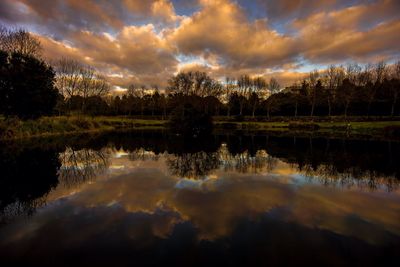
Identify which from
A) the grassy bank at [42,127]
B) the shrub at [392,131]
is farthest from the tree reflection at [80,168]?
the shrub at [392,131]

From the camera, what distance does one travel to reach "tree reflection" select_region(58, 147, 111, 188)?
10351 millimetres

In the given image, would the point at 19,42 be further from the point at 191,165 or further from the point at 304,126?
the point at 304,126

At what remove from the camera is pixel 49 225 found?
19.2 ft

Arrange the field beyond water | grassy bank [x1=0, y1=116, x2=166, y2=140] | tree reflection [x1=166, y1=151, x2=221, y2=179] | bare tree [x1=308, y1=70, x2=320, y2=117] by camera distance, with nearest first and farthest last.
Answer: tree reflection [x1=166, y1=151, x2=221, y2=179] → grassy bank [x1=0, y1=116, x2=166, y2=140] → the field beyond water → bare tree [x1=308, y1=70, x2=320, y2=117]

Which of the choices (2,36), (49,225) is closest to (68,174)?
(49,225)

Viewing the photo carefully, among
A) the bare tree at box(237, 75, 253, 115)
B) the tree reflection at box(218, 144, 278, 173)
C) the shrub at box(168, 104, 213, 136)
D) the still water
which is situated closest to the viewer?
the still water

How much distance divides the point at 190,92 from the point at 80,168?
201 feet

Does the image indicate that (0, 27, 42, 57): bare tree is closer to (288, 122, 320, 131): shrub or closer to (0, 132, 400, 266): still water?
(0, 132, 400, 266): still water

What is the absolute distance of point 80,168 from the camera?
12664 millimetres

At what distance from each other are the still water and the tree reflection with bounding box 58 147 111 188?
95mm

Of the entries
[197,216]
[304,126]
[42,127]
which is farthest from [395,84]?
[42,127]

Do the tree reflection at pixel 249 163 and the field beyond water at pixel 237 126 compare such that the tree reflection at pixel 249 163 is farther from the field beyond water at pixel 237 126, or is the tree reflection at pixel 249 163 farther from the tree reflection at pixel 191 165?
the field beyond water at pixel 237 126

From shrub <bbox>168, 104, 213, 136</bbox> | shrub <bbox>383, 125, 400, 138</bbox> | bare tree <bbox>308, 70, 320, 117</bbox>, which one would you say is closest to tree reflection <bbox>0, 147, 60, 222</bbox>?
shrub <bbox>168, 104, 213, 136</bbox>

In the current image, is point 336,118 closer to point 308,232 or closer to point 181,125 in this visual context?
point 181,125
